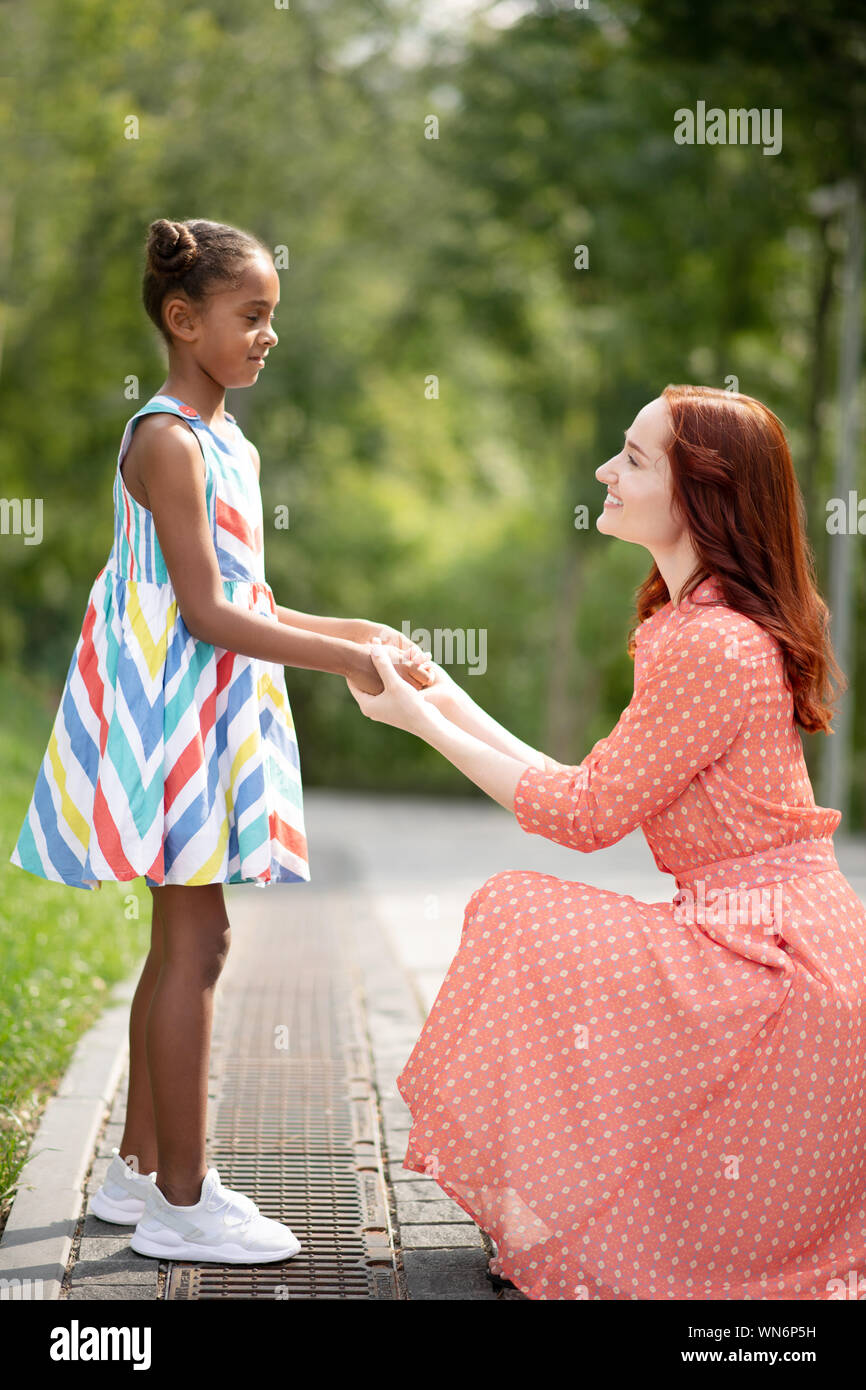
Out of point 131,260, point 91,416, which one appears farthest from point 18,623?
point 131,260

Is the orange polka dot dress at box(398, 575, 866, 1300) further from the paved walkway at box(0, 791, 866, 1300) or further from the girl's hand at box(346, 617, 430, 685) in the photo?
the girl's hand at box(346, 617, 430, 685)

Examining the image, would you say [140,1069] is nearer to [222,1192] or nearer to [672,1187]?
[222,1192]

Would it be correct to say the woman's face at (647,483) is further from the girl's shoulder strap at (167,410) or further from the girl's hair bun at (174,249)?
the girl's hair bun at (174,249)

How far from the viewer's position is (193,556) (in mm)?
2617

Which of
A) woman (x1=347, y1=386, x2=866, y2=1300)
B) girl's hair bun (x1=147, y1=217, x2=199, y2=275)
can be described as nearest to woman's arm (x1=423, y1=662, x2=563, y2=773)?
woman (x1=347, y1=386, x2=866, y2=1300)

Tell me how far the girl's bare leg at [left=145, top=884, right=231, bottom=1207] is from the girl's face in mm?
998

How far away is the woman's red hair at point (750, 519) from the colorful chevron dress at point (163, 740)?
82 centimetres

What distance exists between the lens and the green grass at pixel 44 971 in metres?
3.48

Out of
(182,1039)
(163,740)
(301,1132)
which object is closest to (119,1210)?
(182,1039)

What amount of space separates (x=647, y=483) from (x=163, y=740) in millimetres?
1011

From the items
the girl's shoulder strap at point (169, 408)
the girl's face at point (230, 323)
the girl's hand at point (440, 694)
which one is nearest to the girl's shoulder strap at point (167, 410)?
Result: the girl's shoulder strap at point (169, 408)
